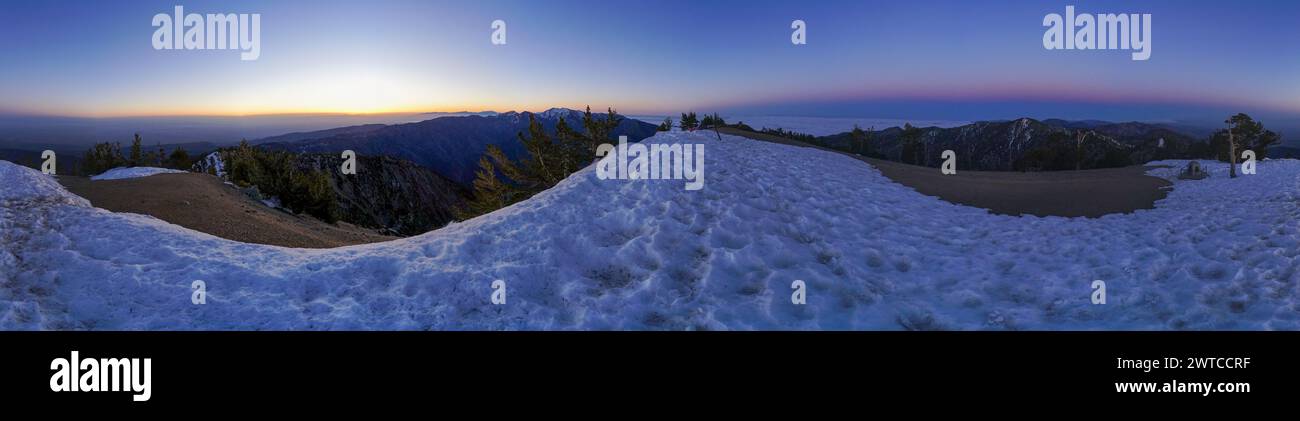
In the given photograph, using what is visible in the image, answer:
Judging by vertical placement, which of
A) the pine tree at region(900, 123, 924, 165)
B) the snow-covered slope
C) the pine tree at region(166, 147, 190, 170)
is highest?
the pine tree at region(900, 123, 924, 165)

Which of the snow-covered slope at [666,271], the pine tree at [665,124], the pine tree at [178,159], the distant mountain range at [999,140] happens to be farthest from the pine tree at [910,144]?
the pine tree at [178,159]

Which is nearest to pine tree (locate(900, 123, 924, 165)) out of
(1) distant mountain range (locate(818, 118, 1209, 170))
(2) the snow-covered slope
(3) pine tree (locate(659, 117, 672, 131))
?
(1) distant mountain range (locate(818, 118, 1209, 170))

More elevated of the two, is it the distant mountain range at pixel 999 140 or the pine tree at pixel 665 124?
the distant mountain range at pixel 999 140

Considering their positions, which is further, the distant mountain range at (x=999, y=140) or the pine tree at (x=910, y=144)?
the distant mountain range at (x=999, y=140)

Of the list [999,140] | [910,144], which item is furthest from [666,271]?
[999,140]

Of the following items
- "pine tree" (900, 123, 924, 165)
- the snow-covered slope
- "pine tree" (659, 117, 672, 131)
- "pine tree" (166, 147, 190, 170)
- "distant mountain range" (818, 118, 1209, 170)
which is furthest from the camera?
"distant mountain range" (818, 118, 1209, 170)

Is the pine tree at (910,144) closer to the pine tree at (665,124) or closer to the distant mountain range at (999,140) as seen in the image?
the distant mountain range at (999,140)

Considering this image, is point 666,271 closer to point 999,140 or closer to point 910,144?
point 910,144

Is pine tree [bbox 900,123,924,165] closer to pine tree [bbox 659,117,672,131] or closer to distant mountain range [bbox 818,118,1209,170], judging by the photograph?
distant mountain range [bbox 818,118,1209,170]

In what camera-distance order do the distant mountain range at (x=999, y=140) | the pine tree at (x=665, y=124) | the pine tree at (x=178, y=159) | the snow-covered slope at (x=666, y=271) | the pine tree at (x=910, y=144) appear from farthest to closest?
the distant mountain range at (x=999, y=140) < the pine tree at (x=910, y=144) < the pine tree at (x=178, y=159) < the pine tree at (x=665, y=124) < the snow-covered slope at (x=666, y=271)
